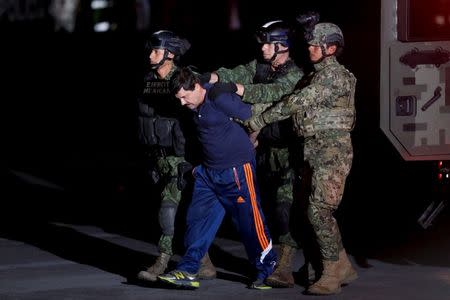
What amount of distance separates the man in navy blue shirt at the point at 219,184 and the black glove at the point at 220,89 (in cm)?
4

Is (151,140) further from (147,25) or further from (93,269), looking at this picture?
(147,25)

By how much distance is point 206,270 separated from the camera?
9.48m

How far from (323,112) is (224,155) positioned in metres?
0.72

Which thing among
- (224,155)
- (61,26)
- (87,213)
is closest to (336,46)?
(224,155)

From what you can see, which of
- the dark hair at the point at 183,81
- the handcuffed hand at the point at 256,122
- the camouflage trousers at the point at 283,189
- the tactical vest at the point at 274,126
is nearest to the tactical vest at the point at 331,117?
the handcuffed hand at the point at 256,122

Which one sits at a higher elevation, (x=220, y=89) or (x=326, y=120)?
(x=220, y=89)

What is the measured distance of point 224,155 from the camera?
875 centimetres

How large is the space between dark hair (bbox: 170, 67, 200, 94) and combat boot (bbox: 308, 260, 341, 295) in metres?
1.47

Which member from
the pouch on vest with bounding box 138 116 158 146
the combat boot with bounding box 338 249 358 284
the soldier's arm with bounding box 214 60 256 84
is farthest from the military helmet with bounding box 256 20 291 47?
the combat boot with bounding box 338 249 358 284

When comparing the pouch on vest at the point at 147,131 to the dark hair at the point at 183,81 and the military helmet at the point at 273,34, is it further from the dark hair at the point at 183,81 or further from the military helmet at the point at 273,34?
the military helmet at the point at 273,34

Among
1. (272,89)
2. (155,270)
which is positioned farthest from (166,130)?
(155,270)

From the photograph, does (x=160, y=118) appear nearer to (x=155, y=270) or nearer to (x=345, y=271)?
(x=155, y=270)

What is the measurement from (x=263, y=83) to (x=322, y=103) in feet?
2.41

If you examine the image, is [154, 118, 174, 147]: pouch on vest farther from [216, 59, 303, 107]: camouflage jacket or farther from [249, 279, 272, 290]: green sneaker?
[249, 279, 272, 290]: green sneaker
